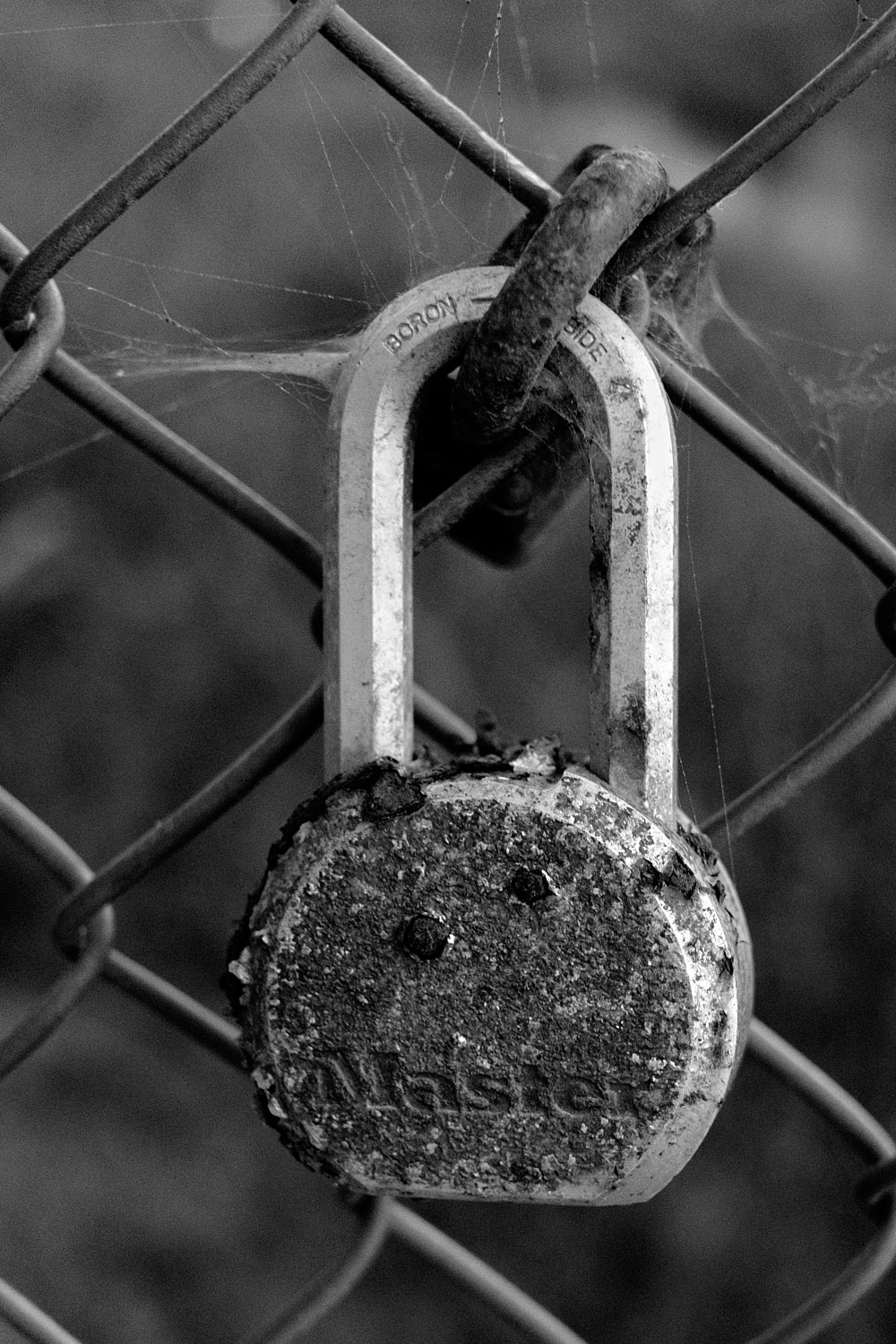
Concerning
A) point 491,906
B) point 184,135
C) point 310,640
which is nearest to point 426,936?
point 491,906

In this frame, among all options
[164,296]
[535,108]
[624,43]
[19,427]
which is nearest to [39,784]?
[19,427]

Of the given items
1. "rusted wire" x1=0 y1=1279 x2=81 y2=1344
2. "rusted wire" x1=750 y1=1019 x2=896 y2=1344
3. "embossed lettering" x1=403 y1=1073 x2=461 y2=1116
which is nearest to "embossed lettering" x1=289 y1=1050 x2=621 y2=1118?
"embossed lettering" x1=403 y1=1073 x2=461 y2=1116

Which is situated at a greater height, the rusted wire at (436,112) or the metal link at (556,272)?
the rusted wire at (436,112)

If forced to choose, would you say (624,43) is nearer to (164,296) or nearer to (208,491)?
(164,296)

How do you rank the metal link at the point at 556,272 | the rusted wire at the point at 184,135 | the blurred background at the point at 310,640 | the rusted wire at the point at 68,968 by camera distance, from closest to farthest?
the metal link at the point at 556,272 < the rusted wire at the point at 184,135 < the rusted wire at the point at 68,968 < the blurred background at the point at 310,640

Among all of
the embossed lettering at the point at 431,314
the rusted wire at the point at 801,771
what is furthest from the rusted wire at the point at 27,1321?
the embossed lettering at the point at 431,314

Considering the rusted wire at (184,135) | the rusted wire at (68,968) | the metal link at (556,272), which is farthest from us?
the rusted wire at (68,968)

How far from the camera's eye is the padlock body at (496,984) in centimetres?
44

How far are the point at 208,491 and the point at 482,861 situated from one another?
0.32 m

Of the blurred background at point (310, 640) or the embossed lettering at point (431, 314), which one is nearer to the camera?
the embossed lettering at point (431, 314)

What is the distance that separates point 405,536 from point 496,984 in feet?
0.61

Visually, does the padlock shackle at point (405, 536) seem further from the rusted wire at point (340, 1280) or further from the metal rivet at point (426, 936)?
the rusted wire at point (340, 1280)

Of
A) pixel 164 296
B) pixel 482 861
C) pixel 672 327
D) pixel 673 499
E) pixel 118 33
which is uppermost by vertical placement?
pixel 118 33

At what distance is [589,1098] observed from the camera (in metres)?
0.45
